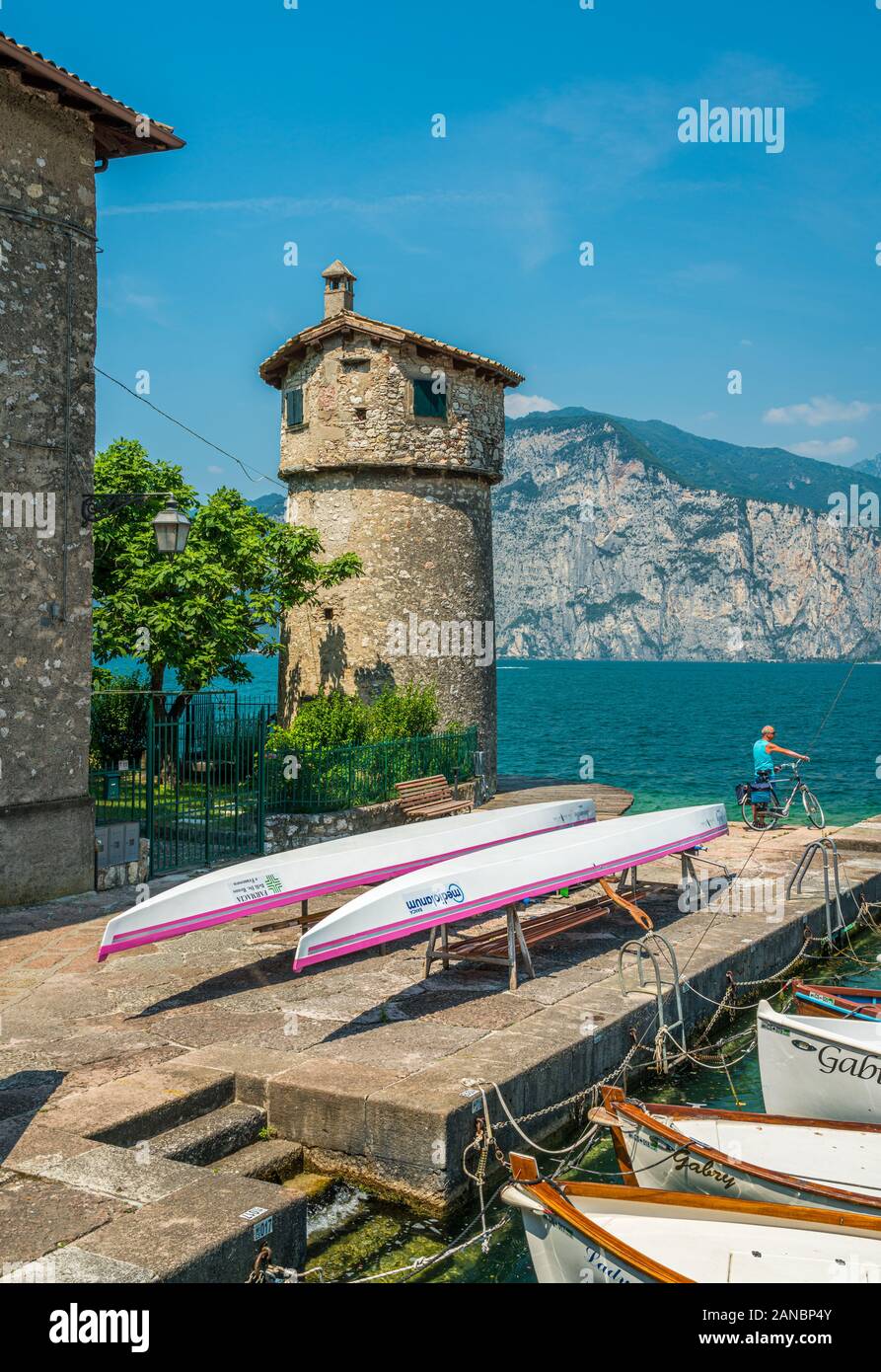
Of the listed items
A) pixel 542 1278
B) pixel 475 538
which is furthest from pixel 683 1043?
pixel 475 538

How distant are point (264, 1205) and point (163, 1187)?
23.4 inches

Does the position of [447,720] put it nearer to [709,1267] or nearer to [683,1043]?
[683,1043]

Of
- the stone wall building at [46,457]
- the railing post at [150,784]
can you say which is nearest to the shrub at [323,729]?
the railing post at [150,784]

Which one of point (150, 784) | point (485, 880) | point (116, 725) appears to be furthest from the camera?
point (116, 725)

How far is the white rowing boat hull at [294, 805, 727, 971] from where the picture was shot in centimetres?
911

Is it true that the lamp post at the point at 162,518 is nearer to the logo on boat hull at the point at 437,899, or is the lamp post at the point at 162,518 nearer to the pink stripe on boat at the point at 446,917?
the pink stripe on boat at the point at 446,917

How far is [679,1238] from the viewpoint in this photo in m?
5.93

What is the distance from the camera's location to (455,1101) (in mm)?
7402

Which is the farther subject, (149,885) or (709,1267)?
(149,885)

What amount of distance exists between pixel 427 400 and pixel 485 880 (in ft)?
41.8

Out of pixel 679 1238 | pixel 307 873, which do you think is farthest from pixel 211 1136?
pixel 307 873

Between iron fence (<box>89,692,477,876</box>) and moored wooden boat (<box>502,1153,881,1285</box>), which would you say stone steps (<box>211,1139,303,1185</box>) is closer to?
moored wooden boat (<box>502,1153,881,1285</box>)

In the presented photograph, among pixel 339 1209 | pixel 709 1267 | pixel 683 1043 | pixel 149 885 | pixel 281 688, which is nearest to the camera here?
pixel 709 1267

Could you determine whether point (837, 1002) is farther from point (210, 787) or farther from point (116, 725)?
point (116, 725)
